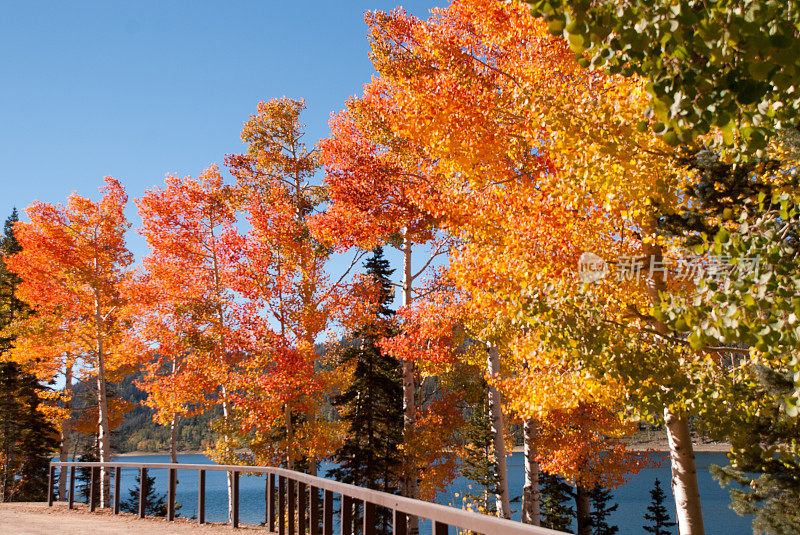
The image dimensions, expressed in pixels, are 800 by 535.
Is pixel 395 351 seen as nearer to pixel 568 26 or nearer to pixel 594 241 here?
pixel 594 241

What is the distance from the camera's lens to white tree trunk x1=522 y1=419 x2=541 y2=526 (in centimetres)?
1253

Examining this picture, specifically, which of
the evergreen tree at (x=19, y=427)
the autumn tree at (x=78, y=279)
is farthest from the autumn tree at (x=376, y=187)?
the evergreen tree at (x=19, y=427)

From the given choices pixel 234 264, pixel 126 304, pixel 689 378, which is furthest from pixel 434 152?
pixel 126 304

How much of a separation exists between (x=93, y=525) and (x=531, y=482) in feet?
30.4

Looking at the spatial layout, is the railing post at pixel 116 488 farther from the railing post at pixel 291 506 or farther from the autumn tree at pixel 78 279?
the autumn tree at pixel 78 279

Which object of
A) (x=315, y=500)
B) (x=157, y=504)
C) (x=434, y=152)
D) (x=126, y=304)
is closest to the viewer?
(x=315, y=500)

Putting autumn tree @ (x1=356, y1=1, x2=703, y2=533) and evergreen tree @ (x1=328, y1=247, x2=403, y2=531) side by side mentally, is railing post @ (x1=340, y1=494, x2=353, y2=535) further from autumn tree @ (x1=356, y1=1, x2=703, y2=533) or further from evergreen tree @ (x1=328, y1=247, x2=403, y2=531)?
evergreen tree @ (x1=328, y1=247, x2=403, y2=531)

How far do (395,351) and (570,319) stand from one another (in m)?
7.79

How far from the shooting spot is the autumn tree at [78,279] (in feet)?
66.9

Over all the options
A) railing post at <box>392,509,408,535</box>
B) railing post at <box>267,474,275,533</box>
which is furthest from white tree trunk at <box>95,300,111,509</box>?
railing post at <box>392,509,408,535</box>

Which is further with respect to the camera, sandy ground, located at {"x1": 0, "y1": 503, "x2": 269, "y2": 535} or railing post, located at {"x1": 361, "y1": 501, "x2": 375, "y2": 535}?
sandy ground, located at {"x1": 0, "y1": 503, "x2": 269, "y2": 535}

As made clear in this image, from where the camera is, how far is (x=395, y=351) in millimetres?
13422

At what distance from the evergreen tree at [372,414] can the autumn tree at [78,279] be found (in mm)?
9302

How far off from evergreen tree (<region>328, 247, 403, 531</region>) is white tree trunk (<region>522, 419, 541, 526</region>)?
999cm
